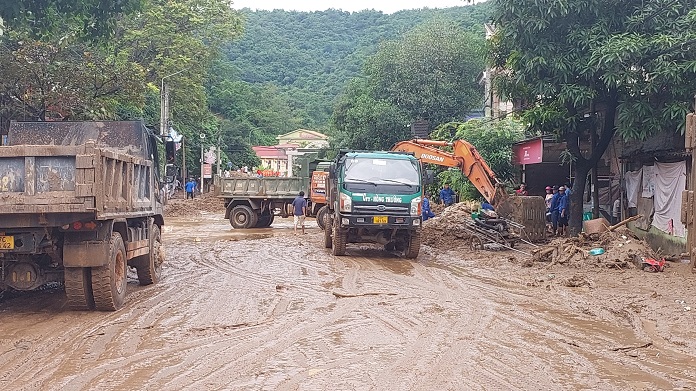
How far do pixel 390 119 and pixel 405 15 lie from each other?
42.7 m

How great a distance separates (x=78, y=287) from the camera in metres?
8.25

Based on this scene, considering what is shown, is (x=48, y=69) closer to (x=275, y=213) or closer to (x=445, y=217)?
(x=275, y=213)

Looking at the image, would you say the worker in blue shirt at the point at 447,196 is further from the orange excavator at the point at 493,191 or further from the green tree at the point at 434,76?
the green tree at the point at 434,76

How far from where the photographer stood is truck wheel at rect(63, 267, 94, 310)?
8.19 m

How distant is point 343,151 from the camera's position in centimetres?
1619

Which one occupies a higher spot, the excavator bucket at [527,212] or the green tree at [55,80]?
the green tree at [55,80]

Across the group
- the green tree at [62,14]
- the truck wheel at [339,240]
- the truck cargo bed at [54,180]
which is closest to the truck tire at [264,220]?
the truck wheel at [339,240]

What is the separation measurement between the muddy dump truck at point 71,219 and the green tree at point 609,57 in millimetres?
9625

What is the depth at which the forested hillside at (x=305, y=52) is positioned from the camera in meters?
87.1

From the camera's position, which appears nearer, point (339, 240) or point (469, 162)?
point (339, 240)

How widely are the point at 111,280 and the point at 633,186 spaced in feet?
43.8

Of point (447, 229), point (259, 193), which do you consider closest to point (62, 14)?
point (447, 229)

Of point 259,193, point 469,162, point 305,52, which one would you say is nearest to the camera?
point 469,162

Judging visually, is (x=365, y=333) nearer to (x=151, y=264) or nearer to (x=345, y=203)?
(x=151, y=264)
